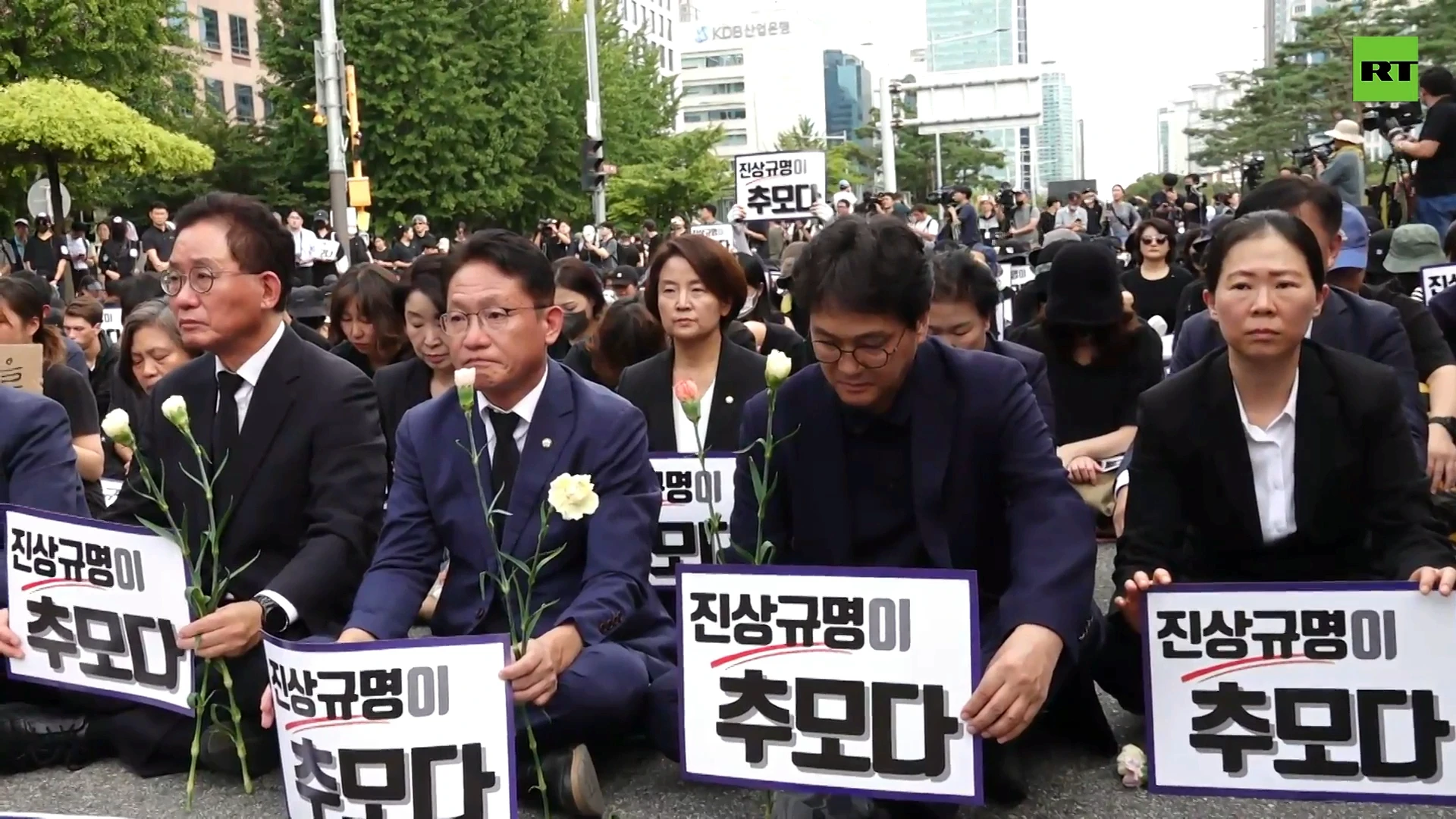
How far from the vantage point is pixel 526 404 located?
12.6 ft

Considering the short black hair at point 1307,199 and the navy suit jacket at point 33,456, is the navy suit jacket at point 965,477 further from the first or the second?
the navy suit jacket at point 33,456

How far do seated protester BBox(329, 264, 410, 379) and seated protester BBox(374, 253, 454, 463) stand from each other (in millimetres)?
356

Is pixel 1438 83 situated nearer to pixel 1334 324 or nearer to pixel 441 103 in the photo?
pixel 1334 324

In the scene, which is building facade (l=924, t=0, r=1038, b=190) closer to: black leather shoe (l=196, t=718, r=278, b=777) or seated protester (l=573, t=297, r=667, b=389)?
seated protester (l=573, t=297, r=667, b=389)

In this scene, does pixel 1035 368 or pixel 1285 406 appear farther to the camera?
pixel 1035 368

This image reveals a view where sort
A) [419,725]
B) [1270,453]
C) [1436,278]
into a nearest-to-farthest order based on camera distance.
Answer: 1. [419,725]
2. [1270,453]
3. [1436,278]

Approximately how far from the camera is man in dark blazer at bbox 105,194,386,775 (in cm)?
397

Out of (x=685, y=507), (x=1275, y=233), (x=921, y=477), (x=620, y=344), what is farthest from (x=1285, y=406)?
(x=620, y=344)

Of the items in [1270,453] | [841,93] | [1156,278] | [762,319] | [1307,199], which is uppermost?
[841,93]

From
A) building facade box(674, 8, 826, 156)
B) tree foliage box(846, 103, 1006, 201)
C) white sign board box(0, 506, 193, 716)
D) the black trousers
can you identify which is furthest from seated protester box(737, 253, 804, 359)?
building facade box(674, 8, 826, 156)

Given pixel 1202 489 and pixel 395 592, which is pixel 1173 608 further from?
pixel 395 592

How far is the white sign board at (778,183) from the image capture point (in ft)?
49.1

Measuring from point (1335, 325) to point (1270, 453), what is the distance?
111cm

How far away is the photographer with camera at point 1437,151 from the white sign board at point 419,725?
831 centimetres
